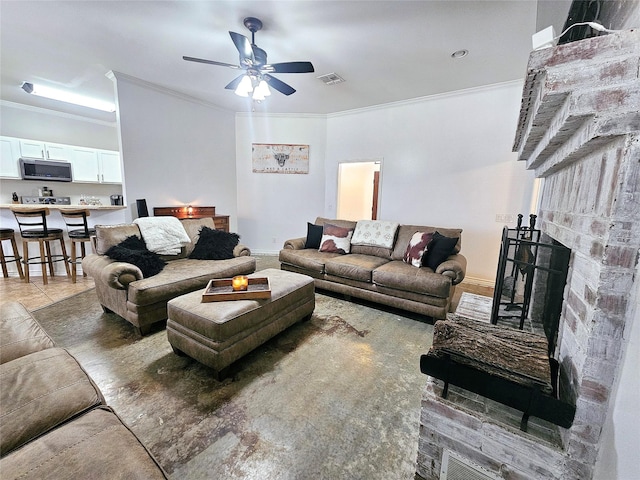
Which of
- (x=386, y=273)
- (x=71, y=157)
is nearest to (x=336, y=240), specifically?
(x=386, y=273)

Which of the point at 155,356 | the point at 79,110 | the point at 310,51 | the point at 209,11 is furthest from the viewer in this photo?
the point at 79,110

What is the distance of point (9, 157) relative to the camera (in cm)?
469

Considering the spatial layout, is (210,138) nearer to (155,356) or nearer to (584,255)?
(155,356)

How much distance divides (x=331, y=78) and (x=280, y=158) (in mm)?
2049

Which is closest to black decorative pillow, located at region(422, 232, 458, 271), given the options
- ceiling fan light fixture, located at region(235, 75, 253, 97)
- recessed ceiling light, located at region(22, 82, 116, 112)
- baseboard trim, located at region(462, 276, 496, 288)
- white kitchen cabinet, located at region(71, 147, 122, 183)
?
baseboard trim, located at region(462, 276, 496, 288)

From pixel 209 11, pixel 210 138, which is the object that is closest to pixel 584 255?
pixel 209 11

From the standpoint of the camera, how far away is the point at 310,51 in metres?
2.95

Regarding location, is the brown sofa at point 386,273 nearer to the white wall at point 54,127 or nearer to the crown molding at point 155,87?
the crown molding at point 155,87

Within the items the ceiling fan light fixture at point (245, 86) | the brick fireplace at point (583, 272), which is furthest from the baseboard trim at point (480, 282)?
the ceiling fan light fixture at point (245, 86)

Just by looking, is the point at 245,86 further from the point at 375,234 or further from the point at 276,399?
the point at 276,399

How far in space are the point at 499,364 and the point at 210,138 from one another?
5256mm

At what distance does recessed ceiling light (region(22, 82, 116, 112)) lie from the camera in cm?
420

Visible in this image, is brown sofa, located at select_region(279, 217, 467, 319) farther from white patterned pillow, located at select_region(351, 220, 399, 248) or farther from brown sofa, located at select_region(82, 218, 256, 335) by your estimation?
brown sofa, located at select_region(82, 218, 256, 335)

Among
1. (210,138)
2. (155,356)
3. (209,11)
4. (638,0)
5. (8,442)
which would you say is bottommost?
(155,356)
